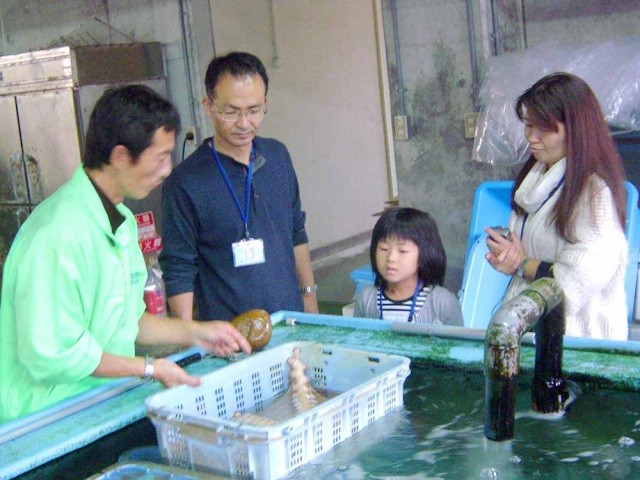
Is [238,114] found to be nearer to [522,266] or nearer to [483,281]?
[522,266]

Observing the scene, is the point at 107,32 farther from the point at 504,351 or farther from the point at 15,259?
the point at 504,351

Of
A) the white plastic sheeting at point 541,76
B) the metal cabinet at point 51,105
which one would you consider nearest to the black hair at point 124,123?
the white plastic sheeting at point 541,76

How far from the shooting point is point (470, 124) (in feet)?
13.4

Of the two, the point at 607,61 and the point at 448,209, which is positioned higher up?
the point at 607,61

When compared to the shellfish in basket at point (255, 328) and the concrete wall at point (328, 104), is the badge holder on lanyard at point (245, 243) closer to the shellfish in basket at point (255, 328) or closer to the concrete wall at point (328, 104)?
the shellfish in basket at point (255, 328)

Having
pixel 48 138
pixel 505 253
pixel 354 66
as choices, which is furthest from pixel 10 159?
pixel 505 253

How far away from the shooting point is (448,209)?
430cm

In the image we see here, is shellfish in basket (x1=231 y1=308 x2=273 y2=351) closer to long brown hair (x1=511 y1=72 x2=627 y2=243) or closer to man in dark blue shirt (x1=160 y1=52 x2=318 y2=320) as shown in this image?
man in dark blue shirt (x1=160 y1=52 x2=318 y2=320)

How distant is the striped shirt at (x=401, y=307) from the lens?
252cm

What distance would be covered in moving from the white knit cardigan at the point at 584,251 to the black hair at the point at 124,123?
116 centimetres

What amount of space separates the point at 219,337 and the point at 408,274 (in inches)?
31.2

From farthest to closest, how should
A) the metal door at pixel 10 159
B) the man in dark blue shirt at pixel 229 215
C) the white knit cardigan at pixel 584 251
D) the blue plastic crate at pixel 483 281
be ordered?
the metal door at pixel 10 159 < the blue plastic crate at pixel 483 281 < the man in dark blue shirt at pixel 229 215 < the white knit cardigan at pixel 584 251

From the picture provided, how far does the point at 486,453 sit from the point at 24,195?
4378mm

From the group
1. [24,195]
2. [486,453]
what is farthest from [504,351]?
[24,195]
